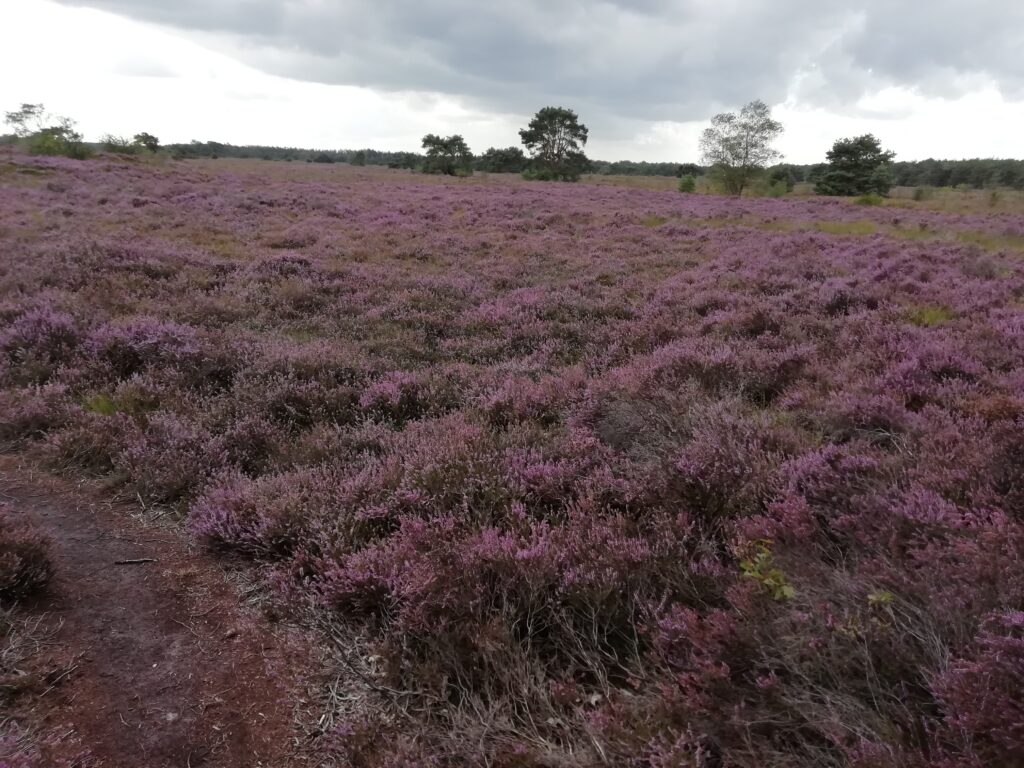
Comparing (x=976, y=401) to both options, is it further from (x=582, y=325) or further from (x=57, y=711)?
(x=57, y=711)

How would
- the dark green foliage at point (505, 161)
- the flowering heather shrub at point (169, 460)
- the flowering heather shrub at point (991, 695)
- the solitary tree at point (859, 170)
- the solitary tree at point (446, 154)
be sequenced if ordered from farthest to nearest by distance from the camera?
the dark green foliage at point (505, 161) → the solitary tree at point (446, 154) → the solitary tree at point (859, 170) → the flowering heather shrub at point (169, 460) → the flowering heather shrub at point (991, 695)

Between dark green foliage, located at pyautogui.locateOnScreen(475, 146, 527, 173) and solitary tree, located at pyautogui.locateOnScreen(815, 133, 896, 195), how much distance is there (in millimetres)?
37789

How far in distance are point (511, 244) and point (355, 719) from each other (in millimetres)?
15028

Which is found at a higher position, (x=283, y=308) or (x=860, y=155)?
(x=860, y=155)

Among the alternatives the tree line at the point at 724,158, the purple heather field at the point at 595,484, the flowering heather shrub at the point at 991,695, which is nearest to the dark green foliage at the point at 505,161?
the tree line at the point at 724,158

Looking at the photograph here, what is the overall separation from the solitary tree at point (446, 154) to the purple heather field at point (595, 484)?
183 feet

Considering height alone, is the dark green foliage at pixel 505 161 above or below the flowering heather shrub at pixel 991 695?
above

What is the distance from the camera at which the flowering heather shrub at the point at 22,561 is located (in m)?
3.24

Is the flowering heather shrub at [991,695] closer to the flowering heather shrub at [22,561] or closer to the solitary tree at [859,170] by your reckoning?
the flowering heather shrub at [22,561]

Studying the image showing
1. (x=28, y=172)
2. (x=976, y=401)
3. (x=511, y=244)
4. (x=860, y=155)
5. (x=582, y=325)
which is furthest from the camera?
(x=860, y=155)

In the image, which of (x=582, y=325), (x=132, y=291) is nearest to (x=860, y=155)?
(x=582, y=325)

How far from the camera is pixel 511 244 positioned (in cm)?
1645

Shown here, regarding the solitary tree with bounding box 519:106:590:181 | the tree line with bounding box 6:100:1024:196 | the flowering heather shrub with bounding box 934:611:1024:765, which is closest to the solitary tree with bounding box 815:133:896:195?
the tree line with bounding box 6:100:1024:196

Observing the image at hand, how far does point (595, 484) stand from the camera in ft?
13.1
